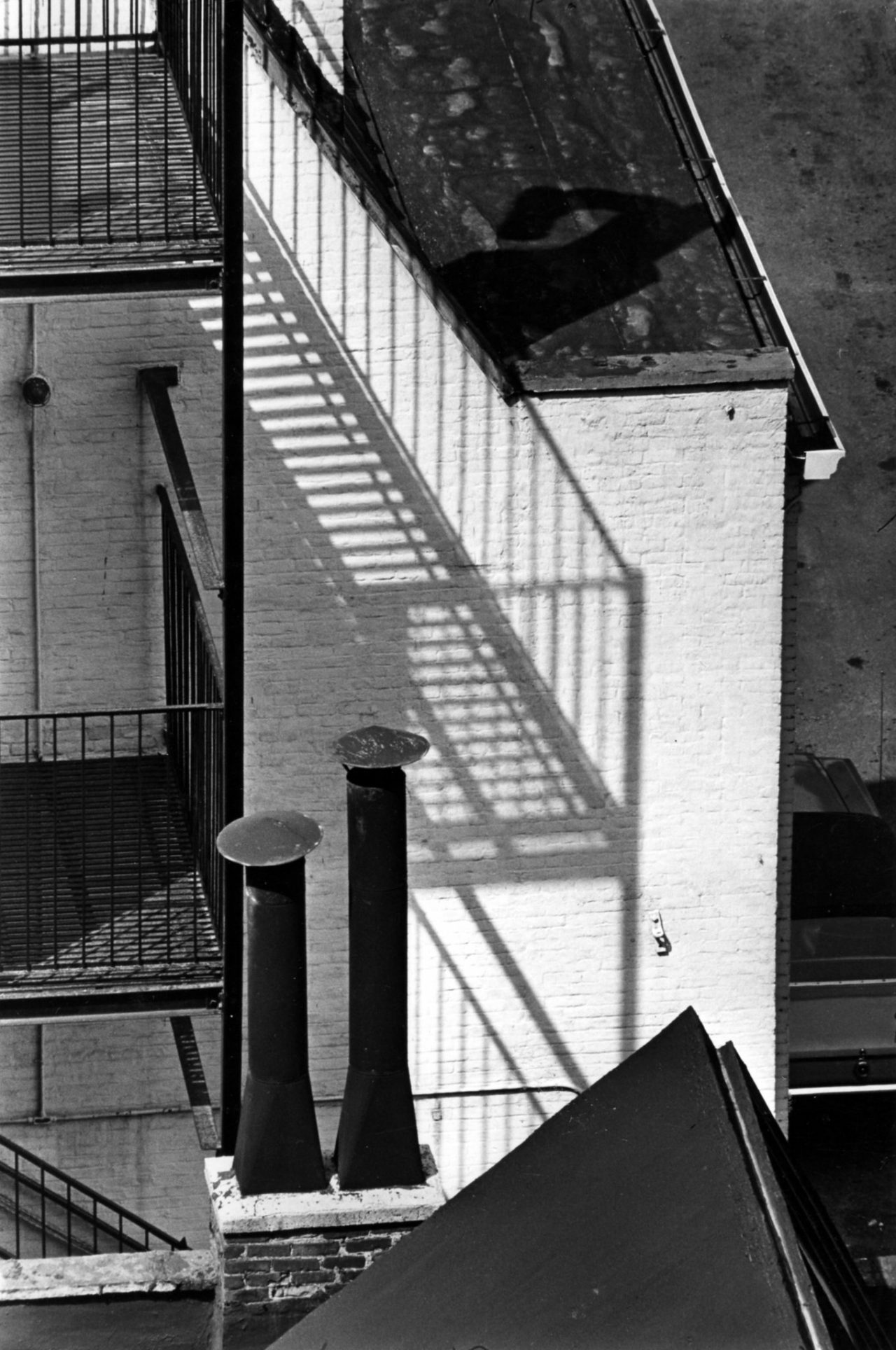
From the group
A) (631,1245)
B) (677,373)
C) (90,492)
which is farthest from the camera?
(90,492)

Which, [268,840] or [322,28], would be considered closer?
[268,840]

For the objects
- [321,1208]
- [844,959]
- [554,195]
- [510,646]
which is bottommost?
[844,959]

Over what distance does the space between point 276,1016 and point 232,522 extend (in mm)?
2021

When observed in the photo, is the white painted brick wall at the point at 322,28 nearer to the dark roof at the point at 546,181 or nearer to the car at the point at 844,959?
the dark roof at the point at 546,181

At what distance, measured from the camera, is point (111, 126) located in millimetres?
8586

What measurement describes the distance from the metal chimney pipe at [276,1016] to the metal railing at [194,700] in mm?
1107

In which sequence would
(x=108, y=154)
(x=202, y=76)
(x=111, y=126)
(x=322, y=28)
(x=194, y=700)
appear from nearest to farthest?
1. (x=108, y=154)
2. (x=202, y=76)
3. (x=111, y=126)
4. (x=194, y=700)
5. (x=322, y=28)

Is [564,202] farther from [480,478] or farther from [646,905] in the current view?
[646,905]

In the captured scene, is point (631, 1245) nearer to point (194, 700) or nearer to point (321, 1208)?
point (321, 1208)

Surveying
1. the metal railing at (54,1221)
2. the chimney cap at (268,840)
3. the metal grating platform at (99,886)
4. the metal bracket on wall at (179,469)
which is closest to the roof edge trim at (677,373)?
the metal bracket on wall at (179,469)

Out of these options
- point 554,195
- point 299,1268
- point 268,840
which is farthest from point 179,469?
point 299,1268

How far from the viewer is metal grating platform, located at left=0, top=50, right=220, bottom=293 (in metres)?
6.89

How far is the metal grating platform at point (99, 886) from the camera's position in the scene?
752 centimetres

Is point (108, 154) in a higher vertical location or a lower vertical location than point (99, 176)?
higher
